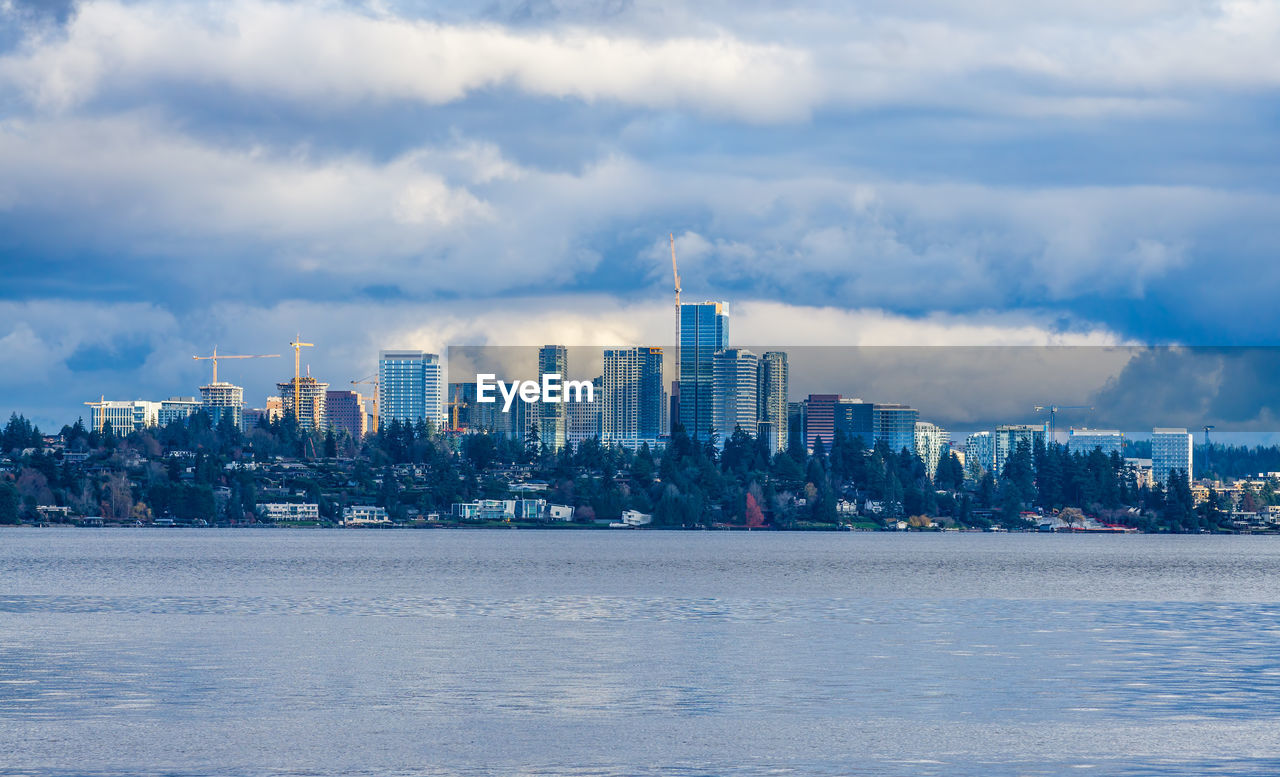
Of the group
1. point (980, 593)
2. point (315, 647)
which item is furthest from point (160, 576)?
point (315, 647)

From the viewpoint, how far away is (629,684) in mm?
60781

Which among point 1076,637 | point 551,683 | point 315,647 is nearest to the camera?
point 551,683

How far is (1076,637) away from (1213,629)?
1081 centimetres

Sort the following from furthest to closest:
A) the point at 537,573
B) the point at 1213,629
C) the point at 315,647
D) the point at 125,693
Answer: the point at 537,573
the point at 1213,629
the point at 315,647
the point at 125,693

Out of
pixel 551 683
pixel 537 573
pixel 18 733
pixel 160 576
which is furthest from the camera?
pixel 537 573

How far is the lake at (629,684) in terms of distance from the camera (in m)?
44.8

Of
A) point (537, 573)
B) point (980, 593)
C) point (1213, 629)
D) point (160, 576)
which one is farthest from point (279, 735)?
point (537, 573)

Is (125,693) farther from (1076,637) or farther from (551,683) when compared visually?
(1076,637)

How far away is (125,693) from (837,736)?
23.2 m

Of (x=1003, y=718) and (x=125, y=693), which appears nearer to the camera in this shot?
(x=1003, y=718)

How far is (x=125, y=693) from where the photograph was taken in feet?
185

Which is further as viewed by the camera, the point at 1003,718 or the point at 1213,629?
the point at 1213,629

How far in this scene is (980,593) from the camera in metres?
131

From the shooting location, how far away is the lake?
44.8 metres
